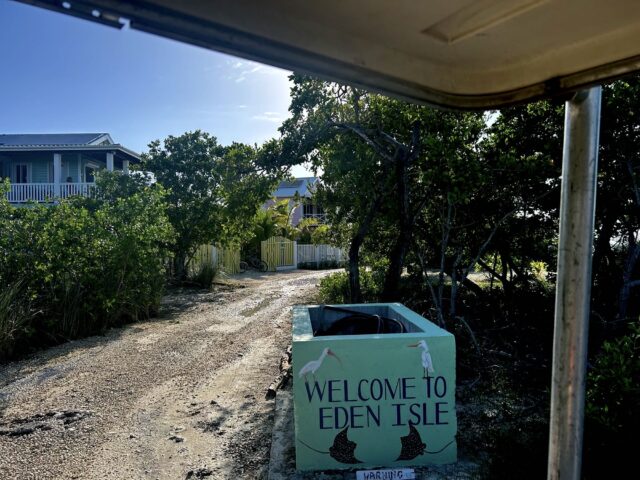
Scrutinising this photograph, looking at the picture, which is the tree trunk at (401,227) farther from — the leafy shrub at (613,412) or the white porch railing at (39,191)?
the white porch railing at (39,191)

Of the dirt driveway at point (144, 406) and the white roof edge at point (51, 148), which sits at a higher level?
the white roof edge at point (51, 148)

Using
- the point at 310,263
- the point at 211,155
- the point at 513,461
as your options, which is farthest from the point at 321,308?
the point at 310,263

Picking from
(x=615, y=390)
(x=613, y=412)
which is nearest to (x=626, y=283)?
(x=615, y=390)

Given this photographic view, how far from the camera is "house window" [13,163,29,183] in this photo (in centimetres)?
2431

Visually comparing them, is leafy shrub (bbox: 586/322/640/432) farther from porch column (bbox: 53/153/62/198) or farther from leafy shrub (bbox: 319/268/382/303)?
porch column (bbox: 53/153/62/198)

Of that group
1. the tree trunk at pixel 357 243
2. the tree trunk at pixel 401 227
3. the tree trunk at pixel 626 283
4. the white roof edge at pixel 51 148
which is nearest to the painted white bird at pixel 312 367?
the tree trunk at pixel 401 227

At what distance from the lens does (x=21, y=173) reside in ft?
80.2

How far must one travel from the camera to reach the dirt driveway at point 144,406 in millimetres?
3791

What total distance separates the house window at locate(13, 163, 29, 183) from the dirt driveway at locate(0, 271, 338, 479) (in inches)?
775

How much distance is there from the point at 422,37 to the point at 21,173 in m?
27.7

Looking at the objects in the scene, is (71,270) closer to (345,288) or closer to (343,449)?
(345,288)

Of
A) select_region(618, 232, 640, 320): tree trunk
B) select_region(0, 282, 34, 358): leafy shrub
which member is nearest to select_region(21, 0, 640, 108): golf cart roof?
select_region(618, 232, 640, 320): tree trunk

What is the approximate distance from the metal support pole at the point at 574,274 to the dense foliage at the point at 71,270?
702 cm

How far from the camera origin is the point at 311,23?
4.20 feet
